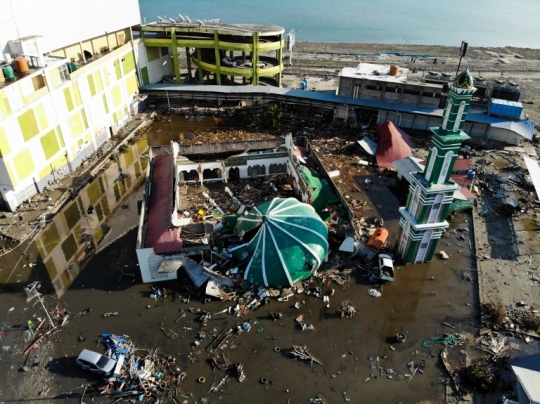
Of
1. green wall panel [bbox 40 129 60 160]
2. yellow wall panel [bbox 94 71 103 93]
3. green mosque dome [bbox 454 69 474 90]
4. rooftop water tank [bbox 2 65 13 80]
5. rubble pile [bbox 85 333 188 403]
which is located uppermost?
green mosque dome [bbox 454 69 474 90]

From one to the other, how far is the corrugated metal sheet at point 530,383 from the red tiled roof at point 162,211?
17.4 meters

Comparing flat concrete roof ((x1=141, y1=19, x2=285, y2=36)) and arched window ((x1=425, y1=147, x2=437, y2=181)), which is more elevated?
flat concrete roof ((x1=141, y1=19, x2=285, y2=36))

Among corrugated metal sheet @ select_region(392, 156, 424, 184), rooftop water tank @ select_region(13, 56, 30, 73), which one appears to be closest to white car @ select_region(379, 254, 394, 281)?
corrugated metal sheet @ select_region(392, 156, 424, 184)

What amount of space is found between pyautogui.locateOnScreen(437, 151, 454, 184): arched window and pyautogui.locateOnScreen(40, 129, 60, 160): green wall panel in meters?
29.0

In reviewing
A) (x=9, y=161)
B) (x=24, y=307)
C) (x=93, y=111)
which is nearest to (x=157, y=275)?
(x=24, y=307)

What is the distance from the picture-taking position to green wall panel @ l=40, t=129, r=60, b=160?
30.5m

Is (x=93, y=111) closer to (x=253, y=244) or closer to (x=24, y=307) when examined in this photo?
(x=24, y=307)

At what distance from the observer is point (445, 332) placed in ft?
68.0

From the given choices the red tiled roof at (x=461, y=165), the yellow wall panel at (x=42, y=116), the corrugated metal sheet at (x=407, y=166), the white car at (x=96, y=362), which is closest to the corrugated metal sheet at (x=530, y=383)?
the corrugated metal sheet at (x=407, y=166)

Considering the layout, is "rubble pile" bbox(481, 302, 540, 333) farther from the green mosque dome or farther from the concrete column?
the concrete column

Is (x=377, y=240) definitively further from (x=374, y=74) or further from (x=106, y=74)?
(x=106, y=74)

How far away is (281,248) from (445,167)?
10.1 metres

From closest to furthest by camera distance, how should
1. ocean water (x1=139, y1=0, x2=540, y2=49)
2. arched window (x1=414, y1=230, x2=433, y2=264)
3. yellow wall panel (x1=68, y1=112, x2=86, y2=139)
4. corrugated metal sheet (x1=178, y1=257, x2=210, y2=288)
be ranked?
corrugated metal sheet (x1=178, y1=257, x2=210, y2=288)
arched window (x1=414, y1=230, x2=433, y2=264)
yellow wall panel (x1=68, y1=112, x2=86, y2=139)
ocean water (x1=139, y1=0, x2=540, y2=49)

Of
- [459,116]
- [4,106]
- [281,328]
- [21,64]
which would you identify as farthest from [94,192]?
[459,116]
